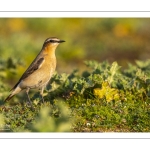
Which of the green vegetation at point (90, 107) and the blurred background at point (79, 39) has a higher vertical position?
the blurred background at point (79, 39)

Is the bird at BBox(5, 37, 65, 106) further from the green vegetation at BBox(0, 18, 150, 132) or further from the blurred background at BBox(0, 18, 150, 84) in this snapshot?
the blurred background at BBox(0, 18, 150, 84)

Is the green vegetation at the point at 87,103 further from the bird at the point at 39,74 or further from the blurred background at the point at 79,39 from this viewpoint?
the blurred background at the point at 79,39

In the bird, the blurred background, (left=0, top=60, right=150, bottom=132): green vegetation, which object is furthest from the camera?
the blurred background

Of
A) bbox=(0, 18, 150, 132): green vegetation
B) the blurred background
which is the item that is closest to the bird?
bbox=(0, 18, 150, 132): green vegetation

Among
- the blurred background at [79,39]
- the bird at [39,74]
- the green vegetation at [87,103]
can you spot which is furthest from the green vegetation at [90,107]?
the blurred background at [79,39]
